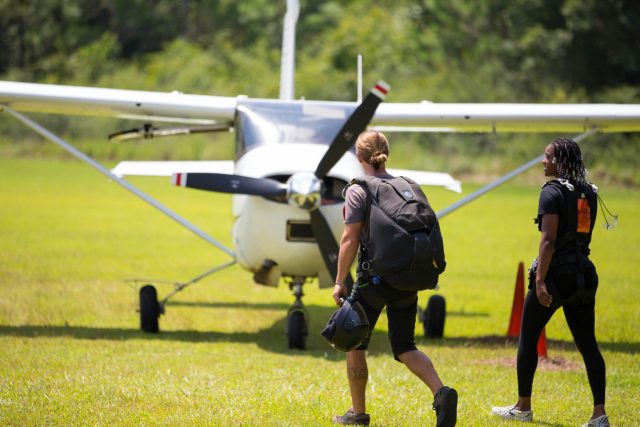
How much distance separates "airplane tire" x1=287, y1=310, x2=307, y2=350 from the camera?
8.33 metres

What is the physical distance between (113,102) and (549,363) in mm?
4408

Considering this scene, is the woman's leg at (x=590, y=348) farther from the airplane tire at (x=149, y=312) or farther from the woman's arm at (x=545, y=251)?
the airplane tire at (x=149, y=312)

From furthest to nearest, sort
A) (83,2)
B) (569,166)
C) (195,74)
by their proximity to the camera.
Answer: (83,2), (195,74), (569,166)

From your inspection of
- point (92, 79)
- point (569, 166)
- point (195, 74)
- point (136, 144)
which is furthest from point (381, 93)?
point (92, 79)

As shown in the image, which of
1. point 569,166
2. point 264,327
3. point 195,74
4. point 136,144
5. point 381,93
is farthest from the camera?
point 195,74

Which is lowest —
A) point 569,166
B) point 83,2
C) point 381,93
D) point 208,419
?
point 208,419

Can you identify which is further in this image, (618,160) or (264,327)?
(618,160)

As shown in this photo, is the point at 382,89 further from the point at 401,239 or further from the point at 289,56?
the point at 289,56

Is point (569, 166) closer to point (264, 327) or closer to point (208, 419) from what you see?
point (208, 419)

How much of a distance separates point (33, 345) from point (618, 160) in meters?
26.1

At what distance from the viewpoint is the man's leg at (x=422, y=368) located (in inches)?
201

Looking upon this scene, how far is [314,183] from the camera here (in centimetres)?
759

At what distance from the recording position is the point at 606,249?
707 inches

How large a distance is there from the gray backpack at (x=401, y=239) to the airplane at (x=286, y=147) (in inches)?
95.5
